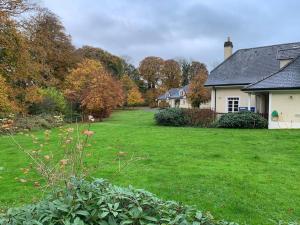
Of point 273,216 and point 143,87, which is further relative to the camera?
point 143,87

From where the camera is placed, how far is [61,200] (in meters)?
3.44

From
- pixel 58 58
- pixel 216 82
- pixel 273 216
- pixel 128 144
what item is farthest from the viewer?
pixel 58 58

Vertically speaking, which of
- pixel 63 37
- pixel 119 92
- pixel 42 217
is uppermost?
pixel 63 37

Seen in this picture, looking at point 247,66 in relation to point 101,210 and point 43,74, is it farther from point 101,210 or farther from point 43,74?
point 101,210

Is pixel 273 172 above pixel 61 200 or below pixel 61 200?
below

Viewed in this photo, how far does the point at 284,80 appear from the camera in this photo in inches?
834

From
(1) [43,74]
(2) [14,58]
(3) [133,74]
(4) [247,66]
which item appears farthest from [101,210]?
(3) [133,74]

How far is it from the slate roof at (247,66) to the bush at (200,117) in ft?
19.6

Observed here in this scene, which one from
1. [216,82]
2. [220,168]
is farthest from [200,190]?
[216,82]

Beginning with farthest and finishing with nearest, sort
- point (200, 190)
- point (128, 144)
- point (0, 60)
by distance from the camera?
point (0, 60), point (128, 144), point (200, 190)

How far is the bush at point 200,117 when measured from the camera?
23.5 m

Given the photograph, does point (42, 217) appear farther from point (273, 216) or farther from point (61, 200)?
point (273, 216)

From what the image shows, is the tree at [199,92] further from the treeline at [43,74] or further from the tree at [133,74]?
the tree at [133,74]

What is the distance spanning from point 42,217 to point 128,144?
1066 cm
